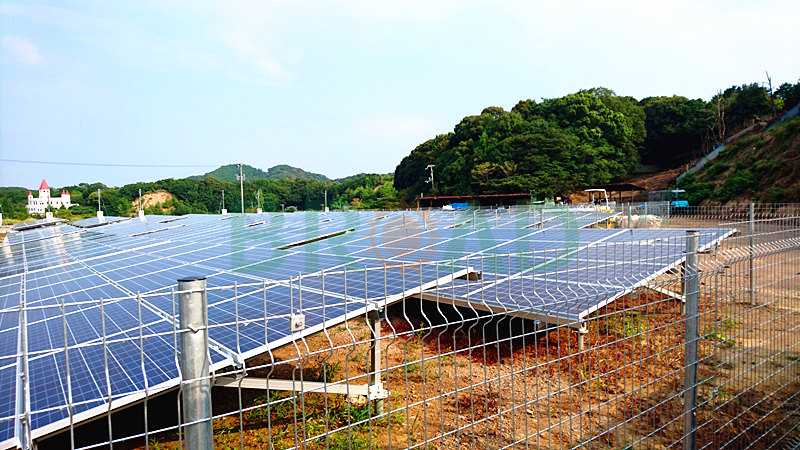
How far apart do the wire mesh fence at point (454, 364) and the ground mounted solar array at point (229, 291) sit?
0.04 metres

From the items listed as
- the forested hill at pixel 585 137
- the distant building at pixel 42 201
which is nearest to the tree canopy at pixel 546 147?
the forested hill at pixel 585 137

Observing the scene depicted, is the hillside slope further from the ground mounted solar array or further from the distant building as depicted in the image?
the distant building

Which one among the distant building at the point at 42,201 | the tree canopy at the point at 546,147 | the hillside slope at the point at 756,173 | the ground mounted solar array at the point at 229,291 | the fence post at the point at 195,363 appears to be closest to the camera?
the fence post at the point at 195,363

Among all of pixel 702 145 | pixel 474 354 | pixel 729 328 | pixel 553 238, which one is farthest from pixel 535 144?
pixel 729 328

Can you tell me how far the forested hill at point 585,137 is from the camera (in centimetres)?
4516

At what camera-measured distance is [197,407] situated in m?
1.57

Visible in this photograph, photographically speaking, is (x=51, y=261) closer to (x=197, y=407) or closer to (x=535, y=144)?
(x=197, y=407)

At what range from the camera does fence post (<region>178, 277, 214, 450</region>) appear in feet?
5.08

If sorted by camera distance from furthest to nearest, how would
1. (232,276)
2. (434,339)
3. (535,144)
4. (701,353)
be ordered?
(535,144), (434,339), (232,276), (701,353)

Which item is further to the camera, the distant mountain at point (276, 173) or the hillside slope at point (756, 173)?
the distant mountain at point (276, 173)

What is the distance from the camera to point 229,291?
5.97 meters

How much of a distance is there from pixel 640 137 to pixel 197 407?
6133 centimetres

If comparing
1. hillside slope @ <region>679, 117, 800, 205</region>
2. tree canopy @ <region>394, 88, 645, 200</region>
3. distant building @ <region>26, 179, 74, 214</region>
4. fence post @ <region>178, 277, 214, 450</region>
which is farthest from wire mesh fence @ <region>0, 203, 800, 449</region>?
distant building @ <region>26, 179, 74, 214</region>

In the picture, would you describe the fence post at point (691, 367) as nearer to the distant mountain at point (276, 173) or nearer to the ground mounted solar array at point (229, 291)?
the ground mounted solar array at point (229, 291)
